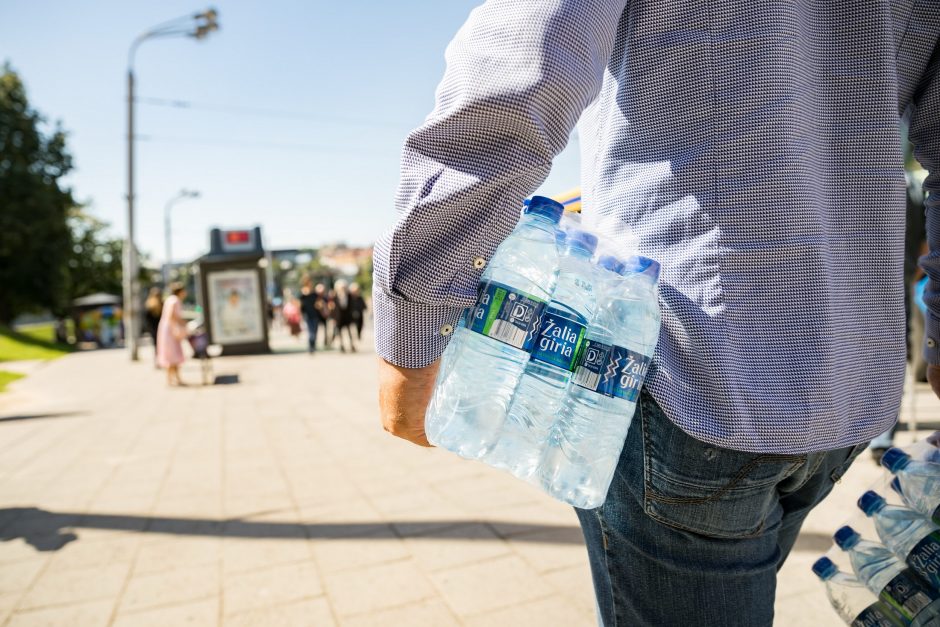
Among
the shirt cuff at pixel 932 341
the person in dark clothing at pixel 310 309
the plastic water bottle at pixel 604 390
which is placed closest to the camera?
the plastic water bottle at pixel 604 390

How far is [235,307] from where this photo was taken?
1755 centimetres

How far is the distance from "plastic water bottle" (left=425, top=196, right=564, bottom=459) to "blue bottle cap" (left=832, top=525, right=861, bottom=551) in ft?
3.24

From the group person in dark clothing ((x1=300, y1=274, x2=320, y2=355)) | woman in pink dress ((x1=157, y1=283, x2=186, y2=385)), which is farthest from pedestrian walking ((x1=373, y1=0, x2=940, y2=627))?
person in dark clothing ((x1=300, y1=274, x2=320, y2=355))

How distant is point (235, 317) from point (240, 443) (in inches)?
475

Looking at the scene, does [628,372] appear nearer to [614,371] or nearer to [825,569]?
[614,371]

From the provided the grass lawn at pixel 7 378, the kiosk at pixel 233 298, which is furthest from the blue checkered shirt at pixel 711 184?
the kiosk at pixel 233 298

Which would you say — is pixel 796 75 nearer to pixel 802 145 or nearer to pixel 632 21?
pixel 802 145

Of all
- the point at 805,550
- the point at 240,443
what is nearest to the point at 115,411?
the point at 240,443

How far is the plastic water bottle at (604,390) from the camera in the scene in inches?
44.2

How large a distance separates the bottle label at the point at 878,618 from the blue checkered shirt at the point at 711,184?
1.71 ft

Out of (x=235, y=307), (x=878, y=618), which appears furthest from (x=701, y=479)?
(x=235, y=307)

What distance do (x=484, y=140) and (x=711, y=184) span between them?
39cm

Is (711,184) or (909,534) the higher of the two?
(711,184)

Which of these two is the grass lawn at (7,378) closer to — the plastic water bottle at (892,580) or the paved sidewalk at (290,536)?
the paved sidewalk at (290,536)
